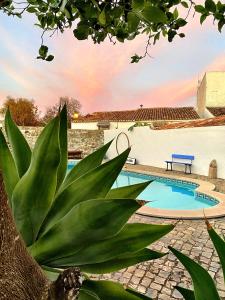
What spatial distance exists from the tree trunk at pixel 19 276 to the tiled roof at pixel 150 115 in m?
26.8

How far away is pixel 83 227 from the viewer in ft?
2.42

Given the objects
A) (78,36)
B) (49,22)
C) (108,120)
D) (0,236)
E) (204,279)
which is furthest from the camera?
(108,120)

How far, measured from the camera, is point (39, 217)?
89 centimetres

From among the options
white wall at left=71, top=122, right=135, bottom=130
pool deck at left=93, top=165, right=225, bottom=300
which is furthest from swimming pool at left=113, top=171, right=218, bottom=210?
white wall at left=71, top=122, right=135, bottom=130

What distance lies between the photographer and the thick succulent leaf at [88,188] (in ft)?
2.89

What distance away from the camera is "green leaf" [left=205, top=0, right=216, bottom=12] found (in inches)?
47.8

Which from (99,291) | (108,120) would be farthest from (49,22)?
(108,120)

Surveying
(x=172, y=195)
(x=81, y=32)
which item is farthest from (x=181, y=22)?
(x=172, y=195)

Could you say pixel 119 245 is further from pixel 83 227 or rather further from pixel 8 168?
pixel 8 168

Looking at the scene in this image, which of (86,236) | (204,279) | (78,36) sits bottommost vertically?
(204,279)

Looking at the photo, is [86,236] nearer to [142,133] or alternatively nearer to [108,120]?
[142,133]

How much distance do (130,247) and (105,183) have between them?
0.22 meters

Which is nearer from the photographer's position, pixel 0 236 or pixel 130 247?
pixel 0 236

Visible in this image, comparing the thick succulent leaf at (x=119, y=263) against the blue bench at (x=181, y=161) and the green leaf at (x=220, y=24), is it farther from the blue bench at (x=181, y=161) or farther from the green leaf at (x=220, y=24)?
the blue bench at (x=181, y=161)
